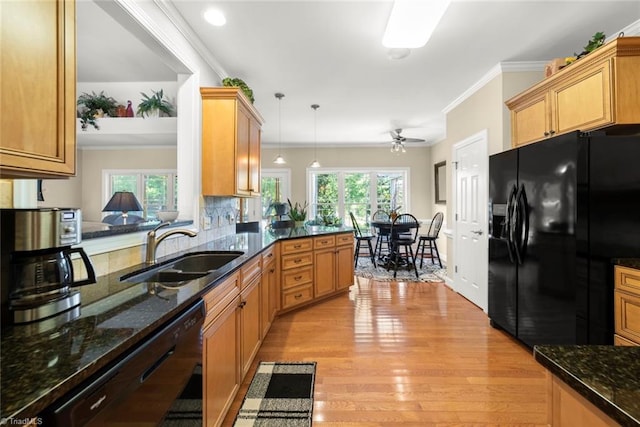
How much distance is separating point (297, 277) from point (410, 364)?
148 centimetres

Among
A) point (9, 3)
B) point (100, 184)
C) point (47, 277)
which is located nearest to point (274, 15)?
point (9, 3)

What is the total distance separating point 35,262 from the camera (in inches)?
35.5

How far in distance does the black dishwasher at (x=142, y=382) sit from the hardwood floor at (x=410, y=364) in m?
0.83

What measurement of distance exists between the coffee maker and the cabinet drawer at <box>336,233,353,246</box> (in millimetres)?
3028

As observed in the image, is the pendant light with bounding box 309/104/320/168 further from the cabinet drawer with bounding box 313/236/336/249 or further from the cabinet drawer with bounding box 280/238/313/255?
the cabinet drawer with bounding box 280/238/313/255

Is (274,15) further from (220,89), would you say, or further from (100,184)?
(100,184)

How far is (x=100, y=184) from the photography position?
17.7 ft

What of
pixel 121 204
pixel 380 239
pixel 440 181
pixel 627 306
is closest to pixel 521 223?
pixel 627 306

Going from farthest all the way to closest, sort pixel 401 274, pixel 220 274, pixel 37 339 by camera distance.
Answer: pixel 401 274
pixel 220 274
pixel 37 339

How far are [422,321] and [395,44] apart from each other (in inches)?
104

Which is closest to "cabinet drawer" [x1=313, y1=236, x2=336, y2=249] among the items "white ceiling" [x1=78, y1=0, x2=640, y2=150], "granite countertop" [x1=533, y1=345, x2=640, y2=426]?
"white ceiling" [x1=78, y1=0, x2=640, y2=150]

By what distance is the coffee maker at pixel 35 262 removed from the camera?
2.83ft

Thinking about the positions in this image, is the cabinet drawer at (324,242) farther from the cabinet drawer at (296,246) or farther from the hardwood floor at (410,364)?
the hardwood floor at (410,364)

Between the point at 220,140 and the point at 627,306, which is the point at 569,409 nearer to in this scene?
the point at 627,306
